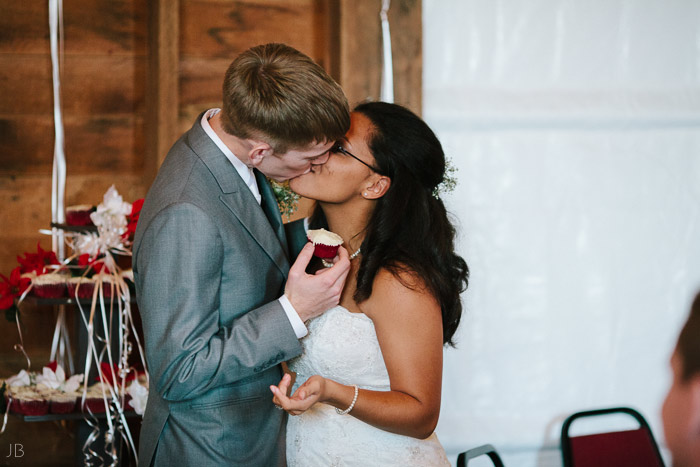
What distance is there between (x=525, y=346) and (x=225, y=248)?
6.12ft

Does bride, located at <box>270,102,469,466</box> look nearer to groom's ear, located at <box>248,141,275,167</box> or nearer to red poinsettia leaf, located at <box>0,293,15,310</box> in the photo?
groom's ear, located at <box>248,141,275,167</box>

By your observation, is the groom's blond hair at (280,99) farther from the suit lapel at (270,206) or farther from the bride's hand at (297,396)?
the bride's hand at (297,396)

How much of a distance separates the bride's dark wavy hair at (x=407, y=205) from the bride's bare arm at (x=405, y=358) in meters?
0.09

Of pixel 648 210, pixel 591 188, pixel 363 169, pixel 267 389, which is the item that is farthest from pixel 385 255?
pixel 648 210

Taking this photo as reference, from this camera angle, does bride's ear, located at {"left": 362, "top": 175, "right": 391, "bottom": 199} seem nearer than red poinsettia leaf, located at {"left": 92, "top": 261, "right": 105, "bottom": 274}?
Yes

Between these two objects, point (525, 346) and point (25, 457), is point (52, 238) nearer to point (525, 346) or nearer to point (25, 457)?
point (25, 457)

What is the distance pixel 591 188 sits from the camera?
10.3ft

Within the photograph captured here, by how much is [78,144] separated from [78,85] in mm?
239

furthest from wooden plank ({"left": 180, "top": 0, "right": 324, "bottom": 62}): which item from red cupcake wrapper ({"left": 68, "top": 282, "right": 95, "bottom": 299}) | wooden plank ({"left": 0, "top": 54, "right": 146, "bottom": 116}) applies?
red cupcake wrapper ({"left": 68, "top": 282, "right": 95, "bottom": 299})

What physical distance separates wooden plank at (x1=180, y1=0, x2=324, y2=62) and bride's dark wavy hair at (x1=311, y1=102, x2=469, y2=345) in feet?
3.21

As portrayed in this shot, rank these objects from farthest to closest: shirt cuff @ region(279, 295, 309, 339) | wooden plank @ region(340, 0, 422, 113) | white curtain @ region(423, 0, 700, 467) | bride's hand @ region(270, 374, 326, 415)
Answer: white curtain @ region(423, 0, 700, 467) → wooden plank @ region(340, 0, 422, 113) → shirt cuff @ region(279, 295, 309, 339) → bride's hand @ region(270, 374, 326, 415)

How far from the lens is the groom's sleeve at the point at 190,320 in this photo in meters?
1.60

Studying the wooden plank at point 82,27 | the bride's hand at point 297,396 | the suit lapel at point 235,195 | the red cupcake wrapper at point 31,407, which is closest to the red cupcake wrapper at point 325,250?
the suit lapel at point 235,195

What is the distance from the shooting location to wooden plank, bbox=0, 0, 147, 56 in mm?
2793
